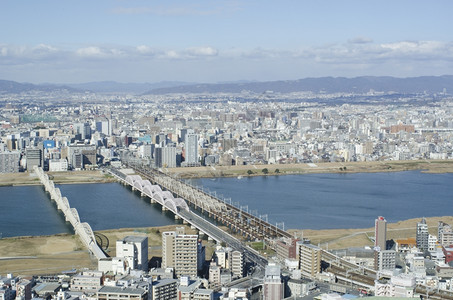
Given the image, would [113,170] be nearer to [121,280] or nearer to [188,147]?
[188,147]

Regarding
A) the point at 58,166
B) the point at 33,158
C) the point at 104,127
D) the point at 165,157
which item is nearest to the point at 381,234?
the point at 165,157

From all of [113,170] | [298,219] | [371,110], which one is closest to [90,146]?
[113,170]

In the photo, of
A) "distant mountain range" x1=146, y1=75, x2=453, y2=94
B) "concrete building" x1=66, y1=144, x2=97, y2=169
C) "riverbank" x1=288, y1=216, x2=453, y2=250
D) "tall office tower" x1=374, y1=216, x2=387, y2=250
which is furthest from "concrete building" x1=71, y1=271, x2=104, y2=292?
"distant mountain range" x1=146, y1=75, x2=453, y2=94

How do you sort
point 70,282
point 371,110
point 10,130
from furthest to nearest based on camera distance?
point 371,110
point 10,130
point 70,282

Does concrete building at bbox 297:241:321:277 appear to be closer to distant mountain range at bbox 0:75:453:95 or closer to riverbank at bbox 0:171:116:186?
riverbank at bbox 0:171:116:186

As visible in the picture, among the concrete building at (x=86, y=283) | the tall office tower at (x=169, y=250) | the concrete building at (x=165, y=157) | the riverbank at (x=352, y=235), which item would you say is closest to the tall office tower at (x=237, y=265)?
the tall office tower at (x=169, y=250)

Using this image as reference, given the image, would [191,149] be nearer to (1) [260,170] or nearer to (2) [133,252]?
(1) [260,170]

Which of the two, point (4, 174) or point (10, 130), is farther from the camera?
point (10, 130)

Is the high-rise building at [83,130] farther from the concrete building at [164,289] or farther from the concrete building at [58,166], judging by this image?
the concrete building at [164,289]

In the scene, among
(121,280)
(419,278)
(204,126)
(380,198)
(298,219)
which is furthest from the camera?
(204,126)
